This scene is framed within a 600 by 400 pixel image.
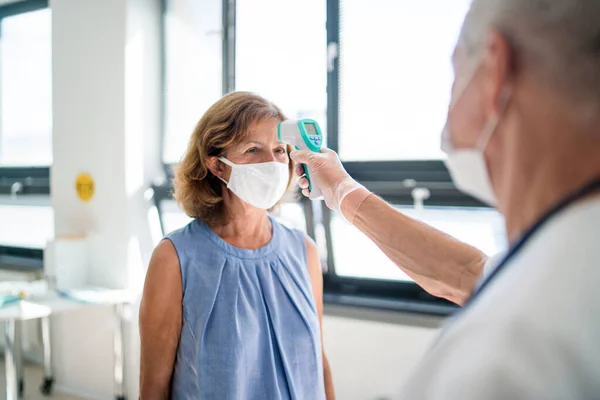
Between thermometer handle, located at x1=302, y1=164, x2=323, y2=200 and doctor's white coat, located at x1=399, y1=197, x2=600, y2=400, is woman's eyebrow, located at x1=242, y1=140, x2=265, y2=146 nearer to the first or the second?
thermometer handle, located at x1=302, y1=164, x2=323, y2=200

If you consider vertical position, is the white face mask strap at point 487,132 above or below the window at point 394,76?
below

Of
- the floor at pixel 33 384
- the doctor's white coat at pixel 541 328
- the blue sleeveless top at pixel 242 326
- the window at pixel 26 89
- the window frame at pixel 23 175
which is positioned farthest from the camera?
the window at pixel 26 89

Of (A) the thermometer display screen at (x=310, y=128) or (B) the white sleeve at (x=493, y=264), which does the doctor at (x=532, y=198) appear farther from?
(A) the thermometer display screen at (x=310, y=128)

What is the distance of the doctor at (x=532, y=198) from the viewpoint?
0.38 metres

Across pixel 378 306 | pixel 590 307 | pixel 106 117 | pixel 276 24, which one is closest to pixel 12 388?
pixel 106 117

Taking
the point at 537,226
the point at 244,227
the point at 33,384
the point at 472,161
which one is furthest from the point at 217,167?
the point at 33,384

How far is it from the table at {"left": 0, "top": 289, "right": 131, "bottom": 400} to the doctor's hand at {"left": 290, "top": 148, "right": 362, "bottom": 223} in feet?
5.66

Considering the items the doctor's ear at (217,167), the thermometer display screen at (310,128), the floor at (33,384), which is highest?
the thermometer display screen at (310,128)

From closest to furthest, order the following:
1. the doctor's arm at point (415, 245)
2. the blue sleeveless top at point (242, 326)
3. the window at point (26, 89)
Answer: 1. the doctor's arm at point (415, 245)
2. the blue sleeveless top at point (242, 326)
3. the window at point (26, 89)

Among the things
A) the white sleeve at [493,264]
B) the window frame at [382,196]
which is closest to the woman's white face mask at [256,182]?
the white sleeve at [493,264]

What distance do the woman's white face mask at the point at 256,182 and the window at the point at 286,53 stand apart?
1171 mm

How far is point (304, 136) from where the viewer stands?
141 centimetres

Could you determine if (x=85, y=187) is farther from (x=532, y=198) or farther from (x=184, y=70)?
Result: (x=532, y=198)

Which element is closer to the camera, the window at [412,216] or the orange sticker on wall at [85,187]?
the window at [412,216]
